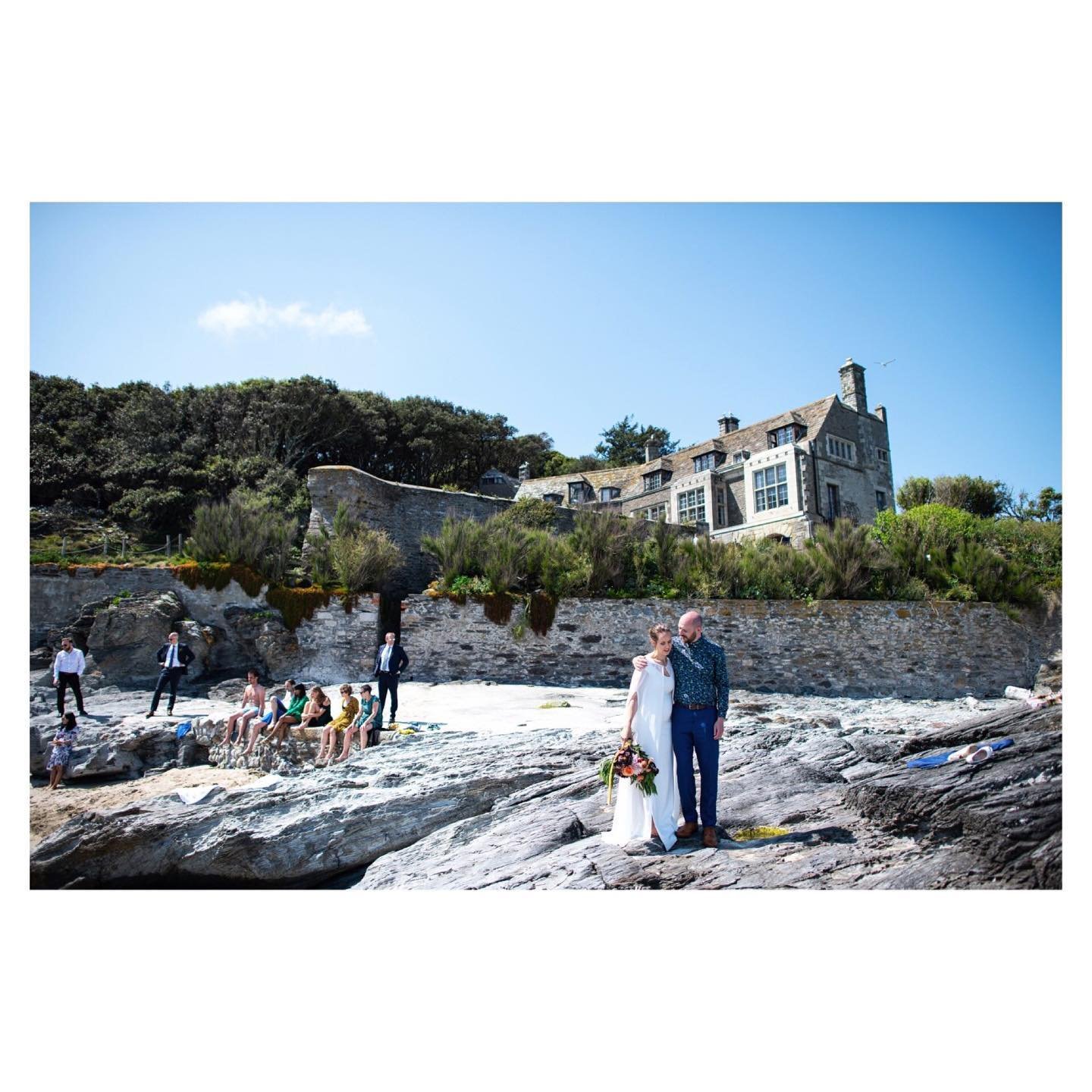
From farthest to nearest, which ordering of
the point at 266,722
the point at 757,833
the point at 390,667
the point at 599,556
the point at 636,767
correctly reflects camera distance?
1. the point at 599,556
2. the point at 390,667
3. the point at 266,722
4. the point at 757,833
5. the point at 636,767

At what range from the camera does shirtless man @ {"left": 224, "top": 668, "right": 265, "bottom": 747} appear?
6922 mm

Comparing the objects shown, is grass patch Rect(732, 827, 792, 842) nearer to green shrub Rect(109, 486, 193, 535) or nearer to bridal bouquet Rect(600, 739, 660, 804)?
bridal bouquet Rect(600, 739, 660, 804)

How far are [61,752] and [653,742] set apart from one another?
5.92m

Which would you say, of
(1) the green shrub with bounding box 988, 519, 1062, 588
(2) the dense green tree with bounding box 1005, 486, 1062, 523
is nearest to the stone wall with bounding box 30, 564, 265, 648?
(1) the green shrub with bounding box 988, 519, 1062, 588

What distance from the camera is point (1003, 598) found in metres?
9.53

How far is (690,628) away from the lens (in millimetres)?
3561

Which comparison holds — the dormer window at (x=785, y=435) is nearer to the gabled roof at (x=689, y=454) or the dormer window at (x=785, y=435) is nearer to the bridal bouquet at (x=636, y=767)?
the gabled roof at (x=689, y=454)

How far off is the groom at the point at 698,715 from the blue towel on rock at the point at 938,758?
4.86 ft

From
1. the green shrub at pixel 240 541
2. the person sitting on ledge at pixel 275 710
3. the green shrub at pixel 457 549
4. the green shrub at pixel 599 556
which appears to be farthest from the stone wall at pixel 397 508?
the person sitting on ledge at pixel 275 710

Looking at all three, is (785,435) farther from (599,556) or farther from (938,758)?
(938,758)

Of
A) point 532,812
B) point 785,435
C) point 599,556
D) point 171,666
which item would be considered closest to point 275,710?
point 171,666

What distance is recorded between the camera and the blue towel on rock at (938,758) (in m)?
3.97
